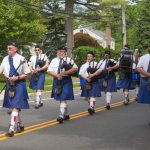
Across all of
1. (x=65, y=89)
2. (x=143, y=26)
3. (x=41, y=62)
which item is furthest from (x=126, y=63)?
(x=143, y=26)

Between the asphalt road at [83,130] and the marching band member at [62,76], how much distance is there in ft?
1.89

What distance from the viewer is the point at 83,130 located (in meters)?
12.2

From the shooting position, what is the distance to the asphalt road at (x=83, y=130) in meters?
10.3

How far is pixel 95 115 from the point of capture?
15328mm

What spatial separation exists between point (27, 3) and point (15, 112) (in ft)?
79.5

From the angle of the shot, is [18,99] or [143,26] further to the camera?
[143,26]

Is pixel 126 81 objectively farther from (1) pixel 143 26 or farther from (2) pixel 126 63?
(1) pixel 143 26

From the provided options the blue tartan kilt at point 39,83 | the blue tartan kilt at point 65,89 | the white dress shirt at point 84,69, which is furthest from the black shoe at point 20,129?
the blue tartan kilt at point 39,83

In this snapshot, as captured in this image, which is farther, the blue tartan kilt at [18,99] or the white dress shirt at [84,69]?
the white dress shirt at [84,69]

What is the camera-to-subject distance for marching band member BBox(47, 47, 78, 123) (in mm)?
13469

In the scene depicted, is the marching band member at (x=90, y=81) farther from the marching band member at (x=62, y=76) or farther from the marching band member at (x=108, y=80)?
the marching band member at (x=62, y=76)

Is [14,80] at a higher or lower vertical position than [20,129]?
higher

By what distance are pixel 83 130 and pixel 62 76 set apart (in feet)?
5.85

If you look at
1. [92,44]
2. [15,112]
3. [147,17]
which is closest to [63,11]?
[147,17]
